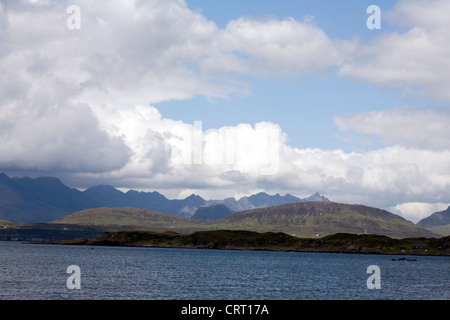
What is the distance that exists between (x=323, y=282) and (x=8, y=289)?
79819 mm

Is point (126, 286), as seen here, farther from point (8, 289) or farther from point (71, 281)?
point (8, 289)

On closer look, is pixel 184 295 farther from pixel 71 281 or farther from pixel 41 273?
pixel 41 273

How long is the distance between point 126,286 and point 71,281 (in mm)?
16191
